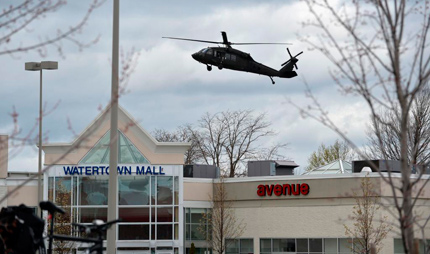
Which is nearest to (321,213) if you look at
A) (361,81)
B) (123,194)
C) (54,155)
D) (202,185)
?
(202,185)

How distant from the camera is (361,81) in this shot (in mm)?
9227

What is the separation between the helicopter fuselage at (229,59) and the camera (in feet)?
144

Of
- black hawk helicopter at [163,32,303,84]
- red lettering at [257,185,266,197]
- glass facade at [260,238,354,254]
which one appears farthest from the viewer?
red lettering at [257,185,266,197]

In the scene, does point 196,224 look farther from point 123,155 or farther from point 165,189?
point 123,155

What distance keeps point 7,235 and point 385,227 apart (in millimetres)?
37773

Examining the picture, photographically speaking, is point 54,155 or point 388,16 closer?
point 388,16

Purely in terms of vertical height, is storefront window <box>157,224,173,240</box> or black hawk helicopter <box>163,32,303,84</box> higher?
black hawk helicopter <box>163,32,303,84</box>

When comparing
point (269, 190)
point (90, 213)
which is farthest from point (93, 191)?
point (269, 190)

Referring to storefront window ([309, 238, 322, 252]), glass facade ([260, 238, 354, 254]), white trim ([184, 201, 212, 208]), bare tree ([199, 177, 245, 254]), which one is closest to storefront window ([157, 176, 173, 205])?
white trim ([184, 201, 212, 208])

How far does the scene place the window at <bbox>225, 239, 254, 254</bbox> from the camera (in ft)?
161

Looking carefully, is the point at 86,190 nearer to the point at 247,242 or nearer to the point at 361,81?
the point at 247,242

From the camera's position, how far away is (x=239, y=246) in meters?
49.6

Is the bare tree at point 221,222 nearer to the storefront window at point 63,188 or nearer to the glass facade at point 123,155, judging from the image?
the glass facade at point 123,155

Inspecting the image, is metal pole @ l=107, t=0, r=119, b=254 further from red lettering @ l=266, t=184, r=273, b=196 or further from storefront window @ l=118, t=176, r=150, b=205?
red lettering @ l=266, t=184, r=273, b=196
